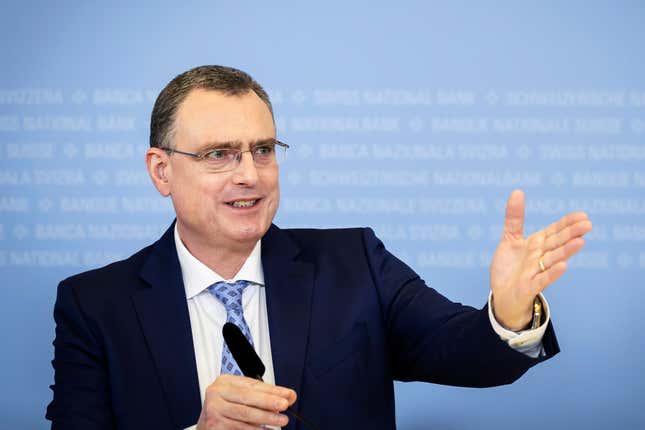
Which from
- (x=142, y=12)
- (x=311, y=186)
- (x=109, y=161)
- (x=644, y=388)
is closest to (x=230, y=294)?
(x=311, y=186)

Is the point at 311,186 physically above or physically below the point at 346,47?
below

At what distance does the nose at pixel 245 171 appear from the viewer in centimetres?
190

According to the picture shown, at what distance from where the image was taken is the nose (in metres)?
1.90

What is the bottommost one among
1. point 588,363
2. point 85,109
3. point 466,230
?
point 588,363

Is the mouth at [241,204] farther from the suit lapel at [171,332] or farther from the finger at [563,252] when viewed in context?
the finger at [563,252]

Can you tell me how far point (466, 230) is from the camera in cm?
283

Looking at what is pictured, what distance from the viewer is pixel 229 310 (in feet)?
6.46

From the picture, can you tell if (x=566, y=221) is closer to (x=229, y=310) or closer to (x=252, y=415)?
(x=252, y=415)

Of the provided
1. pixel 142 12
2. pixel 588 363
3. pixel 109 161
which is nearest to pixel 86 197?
pixel 109 161

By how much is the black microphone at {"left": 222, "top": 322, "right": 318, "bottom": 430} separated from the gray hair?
2.36 ft

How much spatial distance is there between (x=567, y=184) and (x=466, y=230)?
0.40 meters

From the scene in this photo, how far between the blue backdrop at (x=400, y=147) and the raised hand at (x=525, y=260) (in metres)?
1.22

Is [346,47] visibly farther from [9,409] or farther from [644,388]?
[9,409]

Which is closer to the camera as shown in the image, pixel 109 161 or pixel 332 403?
pixel 332 403
